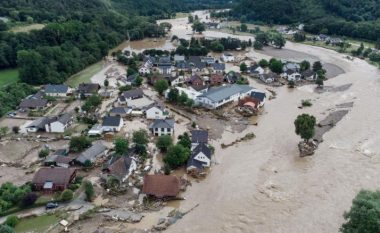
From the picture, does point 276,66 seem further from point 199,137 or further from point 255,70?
point 199,137

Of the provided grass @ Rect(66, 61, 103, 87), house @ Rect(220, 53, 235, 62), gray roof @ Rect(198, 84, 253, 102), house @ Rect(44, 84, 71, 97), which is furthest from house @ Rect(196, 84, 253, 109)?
grass @ Rect(66, 61, 103, 87)

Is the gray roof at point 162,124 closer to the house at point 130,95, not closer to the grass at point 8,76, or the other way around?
the house at point 130,95

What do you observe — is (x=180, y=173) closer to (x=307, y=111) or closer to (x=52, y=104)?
(x=307, y=111)

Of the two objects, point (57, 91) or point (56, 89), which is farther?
point (56, 89)

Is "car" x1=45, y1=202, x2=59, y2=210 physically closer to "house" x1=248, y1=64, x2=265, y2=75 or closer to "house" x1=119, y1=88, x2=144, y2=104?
"house" x1=119, y1=88, x2=144, y2=104

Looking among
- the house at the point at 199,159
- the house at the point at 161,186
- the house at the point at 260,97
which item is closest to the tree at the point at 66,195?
the house at the point at 161,186

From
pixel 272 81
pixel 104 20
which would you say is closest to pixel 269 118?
pixel 272 81

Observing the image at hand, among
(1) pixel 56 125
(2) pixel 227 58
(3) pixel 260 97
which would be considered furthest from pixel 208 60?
(1) pixel 56 125
